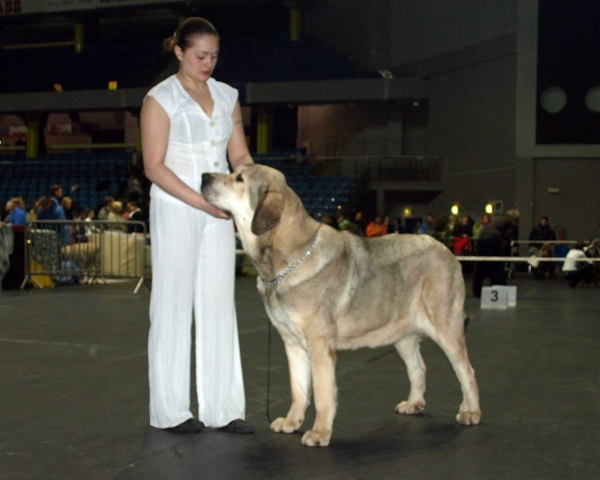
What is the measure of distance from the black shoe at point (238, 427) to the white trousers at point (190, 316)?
0.03m

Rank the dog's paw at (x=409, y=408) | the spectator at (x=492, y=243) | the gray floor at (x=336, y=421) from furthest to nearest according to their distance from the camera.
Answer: the spectator at (x=492, y=243) → the dog's paw at (x=409, y=408) → the gray floor at (x=336, y=421)

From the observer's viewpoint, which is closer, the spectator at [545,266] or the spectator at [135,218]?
the spectator at [135,218]

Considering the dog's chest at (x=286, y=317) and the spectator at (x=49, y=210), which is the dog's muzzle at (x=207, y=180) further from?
the spectator at (x=49, y=210)

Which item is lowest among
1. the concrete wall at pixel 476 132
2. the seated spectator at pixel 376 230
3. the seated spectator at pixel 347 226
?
the seated spectator at pixel 376 230

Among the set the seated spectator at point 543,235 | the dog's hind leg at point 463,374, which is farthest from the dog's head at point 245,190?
the seated spectator at point 543,235

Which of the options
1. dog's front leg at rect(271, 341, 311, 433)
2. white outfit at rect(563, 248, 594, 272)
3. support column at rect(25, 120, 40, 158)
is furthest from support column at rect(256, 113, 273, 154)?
dog's front leg at rect(271, 341, 311, 433)

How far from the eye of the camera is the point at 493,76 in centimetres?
2456

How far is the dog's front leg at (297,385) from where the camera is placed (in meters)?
4.16

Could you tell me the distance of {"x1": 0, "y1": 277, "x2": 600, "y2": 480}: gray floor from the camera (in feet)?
11.6

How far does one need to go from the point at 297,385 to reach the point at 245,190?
3.33 ft

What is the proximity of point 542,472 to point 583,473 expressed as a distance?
0.16 metres

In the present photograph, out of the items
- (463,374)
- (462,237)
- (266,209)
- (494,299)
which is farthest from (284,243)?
(462,237)

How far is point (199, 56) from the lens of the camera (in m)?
4.07

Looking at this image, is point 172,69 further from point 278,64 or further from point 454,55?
point 454,55
